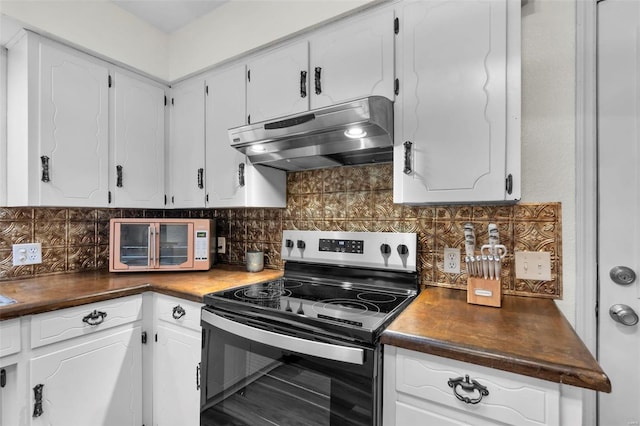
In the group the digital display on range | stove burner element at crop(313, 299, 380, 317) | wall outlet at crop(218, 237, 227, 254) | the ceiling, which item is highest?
the ceiling

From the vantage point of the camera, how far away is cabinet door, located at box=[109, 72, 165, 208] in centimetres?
195

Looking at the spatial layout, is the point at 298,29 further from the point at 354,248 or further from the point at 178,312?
the point at 178,312

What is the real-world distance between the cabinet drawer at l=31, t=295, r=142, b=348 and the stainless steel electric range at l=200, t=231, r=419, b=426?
1.63ft

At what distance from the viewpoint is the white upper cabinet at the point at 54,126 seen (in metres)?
1.59

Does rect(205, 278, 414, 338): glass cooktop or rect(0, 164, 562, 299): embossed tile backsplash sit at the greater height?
rect(0, 164, 562, 299): embossed tile backsplash

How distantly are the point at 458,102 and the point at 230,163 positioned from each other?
4.19 ft

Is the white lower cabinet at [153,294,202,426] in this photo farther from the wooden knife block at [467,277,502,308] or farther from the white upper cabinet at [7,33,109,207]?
the wooden knife block at [467,277,502,308]

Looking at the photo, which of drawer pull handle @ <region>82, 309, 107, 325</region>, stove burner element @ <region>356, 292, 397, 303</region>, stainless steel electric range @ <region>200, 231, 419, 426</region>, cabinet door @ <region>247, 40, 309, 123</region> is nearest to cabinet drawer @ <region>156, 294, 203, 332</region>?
stainless steel electric range @ <region>200, 231, 419, 426</region>

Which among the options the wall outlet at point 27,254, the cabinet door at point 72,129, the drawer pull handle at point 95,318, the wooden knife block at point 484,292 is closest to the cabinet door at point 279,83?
the cabinet door at point 72,129

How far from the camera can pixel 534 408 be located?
2.68ft

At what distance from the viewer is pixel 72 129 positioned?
173cm

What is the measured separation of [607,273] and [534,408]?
2.39 feet

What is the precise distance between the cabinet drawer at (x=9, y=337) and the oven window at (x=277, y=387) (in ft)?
2.39

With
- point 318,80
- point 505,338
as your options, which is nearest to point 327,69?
point 318,80
